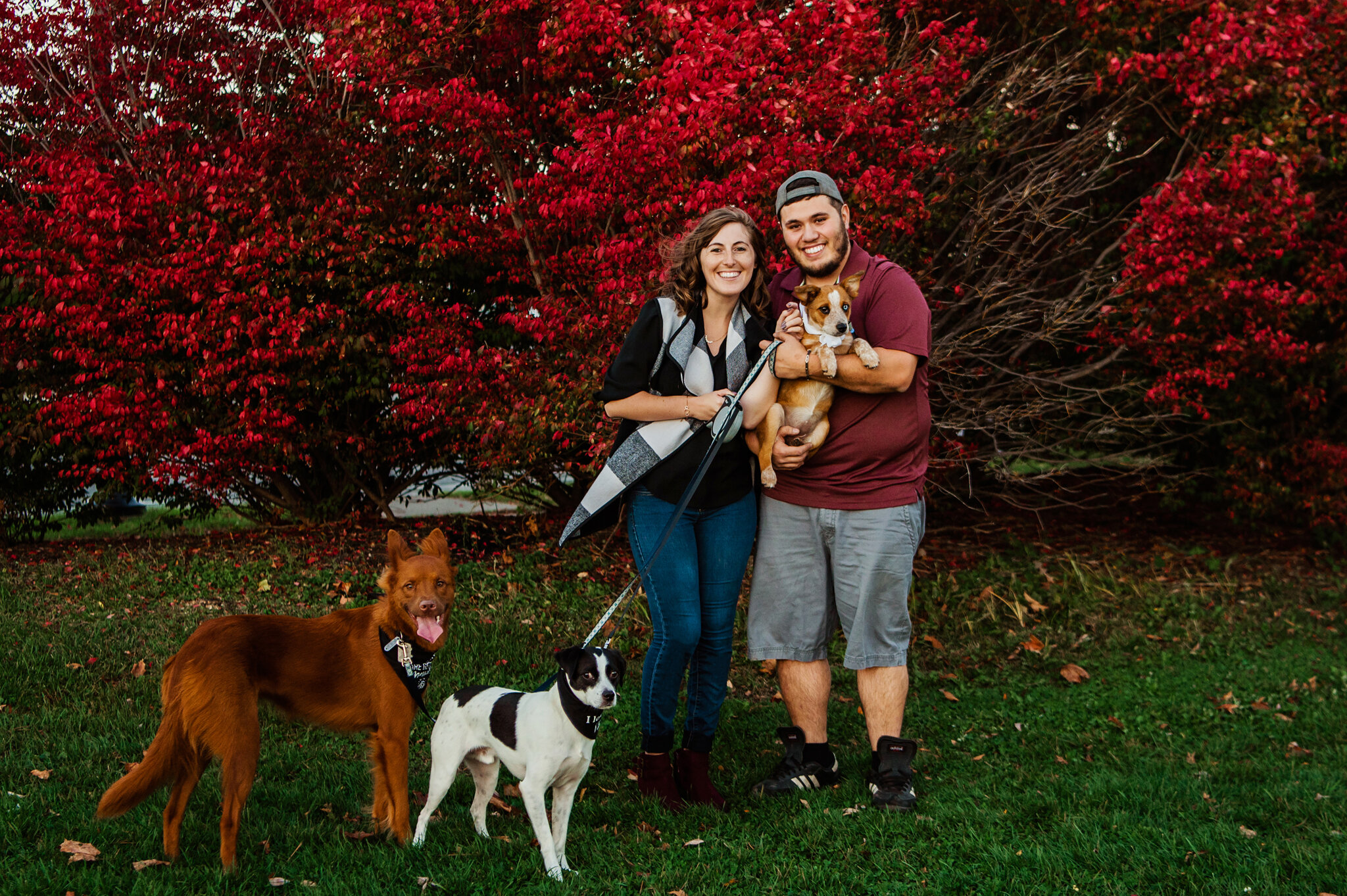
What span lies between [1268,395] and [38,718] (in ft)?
32.2

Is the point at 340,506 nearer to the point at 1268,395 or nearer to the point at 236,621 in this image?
the point at 236,621

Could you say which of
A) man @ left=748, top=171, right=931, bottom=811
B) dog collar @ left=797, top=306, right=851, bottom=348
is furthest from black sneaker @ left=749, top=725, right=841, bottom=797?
dog collar @ left=797, top=306, right=851, bottom=348

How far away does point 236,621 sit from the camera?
3293mm

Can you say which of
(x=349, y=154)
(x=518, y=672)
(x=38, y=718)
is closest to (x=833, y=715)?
(x=518, y=672)

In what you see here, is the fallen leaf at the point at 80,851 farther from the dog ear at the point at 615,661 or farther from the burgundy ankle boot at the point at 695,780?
the burgundy ankle boot at the point at 695,780

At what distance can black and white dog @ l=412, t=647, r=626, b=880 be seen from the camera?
3.17m

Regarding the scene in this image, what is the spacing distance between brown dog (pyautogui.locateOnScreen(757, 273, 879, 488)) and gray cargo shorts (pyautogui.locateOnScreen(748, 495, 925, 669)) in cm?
24

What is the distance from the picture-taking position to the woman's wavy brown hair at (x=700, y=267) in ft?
12.1

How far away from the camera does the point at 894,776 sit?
3912 mm

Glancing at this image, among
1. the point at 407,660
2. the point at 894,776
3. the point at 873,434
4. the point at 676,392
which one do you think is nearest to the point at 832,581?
the point at 873,434

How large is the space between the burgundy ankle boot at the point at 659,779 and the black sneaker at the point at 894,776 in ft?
2.63

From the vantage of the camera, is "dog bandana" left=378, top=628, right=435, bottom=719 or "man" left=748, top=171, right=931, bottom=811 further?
"man" left=748, top=171, right=931, bottom=811

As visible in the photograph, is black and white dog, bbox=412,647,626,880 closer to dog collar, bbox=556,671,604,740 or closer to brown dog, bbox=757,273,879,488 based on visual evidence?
dog collar, bbox=556,671,604,740

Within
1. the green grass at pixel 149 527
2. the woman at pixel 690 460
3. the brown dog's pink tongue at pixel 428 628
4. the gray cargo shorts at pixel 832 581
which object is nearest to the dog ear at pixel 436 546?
the brown dog's pink tongue at pixel 428 628
